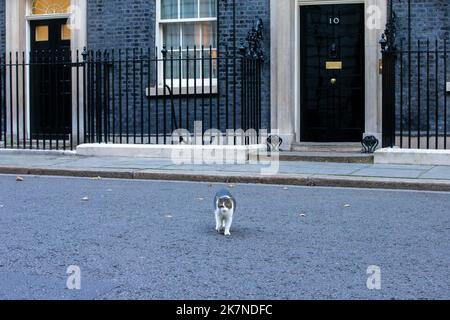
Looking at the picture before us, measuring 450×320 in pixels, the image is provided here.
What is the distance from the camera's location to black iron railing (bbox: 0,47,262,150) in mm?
13547

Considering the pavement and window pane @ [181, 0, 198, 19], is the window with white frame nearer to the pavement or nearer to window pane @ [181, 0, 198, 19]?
window pane @ [181, 0, 198, 19]

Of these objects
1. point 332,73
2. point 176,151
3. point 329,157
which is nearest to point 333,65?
point 332,73

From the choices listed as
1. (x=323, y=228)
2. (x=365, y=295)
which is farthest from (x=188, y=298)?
(x=323, y=228)

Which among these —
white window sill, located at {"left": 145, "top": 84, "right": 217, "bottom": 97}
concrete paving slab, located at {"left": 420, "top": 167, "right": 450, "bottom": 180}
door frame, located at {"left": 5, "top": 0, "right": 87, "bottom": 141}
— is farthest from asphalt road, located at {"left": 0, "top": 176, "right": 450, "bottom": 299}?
door frame, located at {"left": 5, "top": 0, "right": 87, "bottom": 141}

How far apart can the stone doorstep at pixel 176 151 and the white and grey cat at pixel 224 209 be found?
6.08m

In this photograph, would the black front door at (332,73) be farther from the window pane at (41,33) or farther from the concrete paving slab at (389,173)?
the window pane at (41,33)

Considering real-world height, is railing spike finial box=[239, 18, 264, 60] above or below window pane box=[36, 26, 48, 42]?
below

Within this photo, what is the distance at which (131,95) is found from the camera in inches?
586

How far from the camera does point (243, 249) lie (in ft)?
19.8

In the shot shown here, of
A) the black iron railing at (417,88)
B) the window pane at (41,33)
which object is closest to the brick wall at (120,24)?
the window pane at (41,33)

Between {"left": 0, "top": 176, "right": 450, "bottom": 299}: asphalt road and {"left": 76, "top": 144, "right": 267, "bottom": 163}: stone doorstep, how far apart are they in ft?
10.1

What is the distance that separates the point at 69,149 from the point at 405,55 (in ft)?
22.4

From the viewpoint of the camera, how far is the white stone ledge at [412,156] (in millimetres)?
11852

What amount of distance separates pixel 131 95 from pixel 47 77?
7.58 feet
